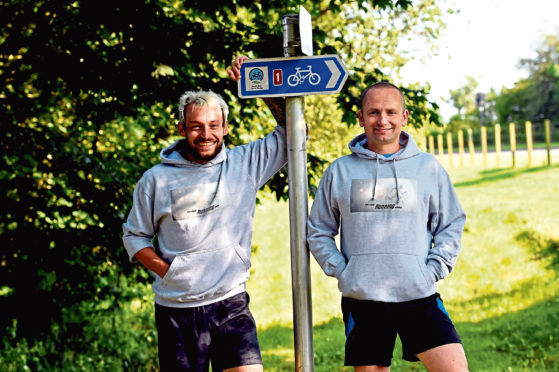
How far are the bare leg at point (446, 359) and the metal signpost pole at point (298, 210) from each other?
1.73 feet

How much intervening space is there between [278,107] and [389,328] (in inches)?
45.3

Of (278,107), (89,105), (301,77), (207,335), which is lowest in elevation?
(207,335)

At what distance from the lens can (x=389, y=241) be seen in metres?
2.76

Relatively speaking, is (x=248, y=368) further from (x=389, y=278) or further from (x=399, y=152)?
(x=399, y=152)

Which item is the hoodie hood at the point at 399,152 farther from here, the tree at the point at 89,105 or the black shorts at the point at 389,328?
the tree at the point at 89,105

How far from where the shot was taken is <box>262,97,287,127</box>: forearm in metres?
3.03

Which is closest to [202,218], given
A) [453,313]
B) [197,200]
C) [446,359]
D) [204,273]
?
[197,200]

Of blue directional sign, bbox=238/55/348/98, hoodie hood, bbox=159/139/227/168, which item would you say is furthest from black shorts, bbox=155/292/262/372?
blue directional sign, bbox=238/55/348/98

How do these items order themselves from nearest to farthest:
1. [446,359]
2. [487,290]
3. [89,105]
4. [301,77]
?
[446,359] → [301,77] → [89,105] → [487,290]

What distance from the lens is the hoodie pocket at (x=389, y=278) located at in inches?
108

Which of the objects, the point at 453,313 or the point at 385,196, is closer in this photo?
the point at 385,196

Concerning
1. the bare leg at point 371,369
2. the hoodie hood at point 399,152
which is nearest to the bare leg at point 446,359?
the bare leg at point 371,369

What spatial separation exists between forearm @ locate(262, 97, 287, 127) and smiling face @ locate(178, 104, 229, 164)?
0.24m

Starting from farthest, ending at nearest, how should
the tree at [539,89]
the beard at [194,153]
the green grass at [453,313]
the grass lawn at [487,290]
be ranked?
the tree at [539,89] < the grass lawn at [487,290] < the green grass at [453,313] < the beard at [194,153]
